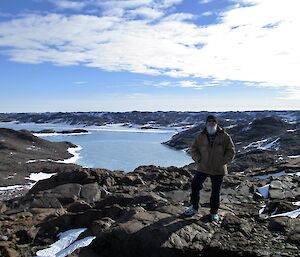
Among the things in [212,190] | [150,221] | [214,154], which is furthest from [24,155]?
[214,154]

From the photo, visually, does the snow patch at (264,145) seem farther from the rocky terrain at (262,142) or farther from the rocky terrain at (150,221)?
the rocky terrain at (150,221)

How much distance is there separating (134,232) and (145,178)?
48.5 feet

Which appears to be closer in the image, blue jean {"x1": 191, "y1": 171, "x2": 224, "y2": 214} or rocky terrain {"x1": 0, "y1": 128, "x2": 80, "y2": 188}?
blue jean {"x1": 191, "y1": 171, "x2": 224, "y2": 214}

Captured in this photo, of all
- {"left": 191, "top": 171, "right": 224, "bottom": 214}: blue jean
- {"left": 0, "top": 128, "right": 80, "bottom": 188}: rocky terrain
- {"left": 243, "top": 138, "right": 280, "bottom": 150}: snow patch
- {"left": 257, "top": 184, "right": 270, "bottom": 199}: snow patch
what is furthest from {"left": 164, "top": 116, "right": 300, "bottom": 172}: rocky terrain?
{"left": 191, "top": 171, "right": 224, "bottom": 214}: blue jean

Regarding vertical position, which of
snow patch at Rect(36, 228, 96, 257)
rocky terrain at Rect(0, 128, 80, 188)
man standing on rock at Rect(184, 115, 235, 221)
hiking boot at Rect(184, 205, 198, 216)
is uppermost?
man standing on rock at Rect(184, 115, 235, 221)

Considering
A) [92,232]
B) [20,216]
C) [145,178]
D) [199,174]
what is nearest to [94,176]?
[145,178]

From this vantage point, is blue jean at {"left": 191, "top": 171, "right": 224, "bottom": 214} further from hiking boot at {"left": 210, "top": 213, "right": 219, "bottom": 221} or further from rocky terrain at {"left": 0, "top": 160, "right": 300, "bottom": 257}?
rocky terrain at {"left": 0, "top": 160, "right": 300, "bottom": 257}

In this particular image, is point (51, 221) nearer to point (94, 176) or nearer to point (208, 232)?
point (208, 232)

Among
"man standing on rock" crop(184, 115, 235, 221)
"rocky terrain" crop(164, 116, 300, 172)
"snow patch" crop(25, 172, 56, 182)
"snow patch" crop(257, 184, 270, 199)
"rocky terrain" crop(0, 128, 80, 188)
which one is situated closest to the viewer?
"man standing on rock" crop(184, 115, 235, 221)

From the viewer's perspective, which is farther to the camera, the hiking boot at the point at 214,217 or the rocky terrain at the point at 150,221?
the hiking boot at the point at 214,217

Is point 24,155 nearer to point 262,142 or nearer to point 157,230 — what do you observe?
point 262,142

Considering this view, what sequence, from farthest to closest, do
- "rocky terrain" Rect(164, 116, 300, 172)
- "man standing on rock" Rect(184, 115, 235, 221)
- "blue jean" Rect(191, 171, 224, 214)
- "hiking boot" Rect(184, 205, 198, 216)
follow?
"rocky terrain" Rect(164, 116, 300, 172), "hiking boot" Rect(184, 205, 198, 216), "blue jean" Rect(191, 171, 224, 214), "man standing on rock" Rect(184, 115, 235, 221)

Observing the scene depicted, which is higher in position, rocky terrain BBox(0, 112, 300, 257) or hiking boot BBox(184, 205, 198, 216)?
hiking boot BBox(184, 205, 198, 216)

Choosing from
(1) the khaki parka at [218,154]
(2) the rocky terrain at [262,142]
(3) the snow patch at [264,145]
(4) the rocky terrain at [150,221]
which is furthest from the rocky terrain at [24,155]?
(1) the khaki parka at [218,154]
